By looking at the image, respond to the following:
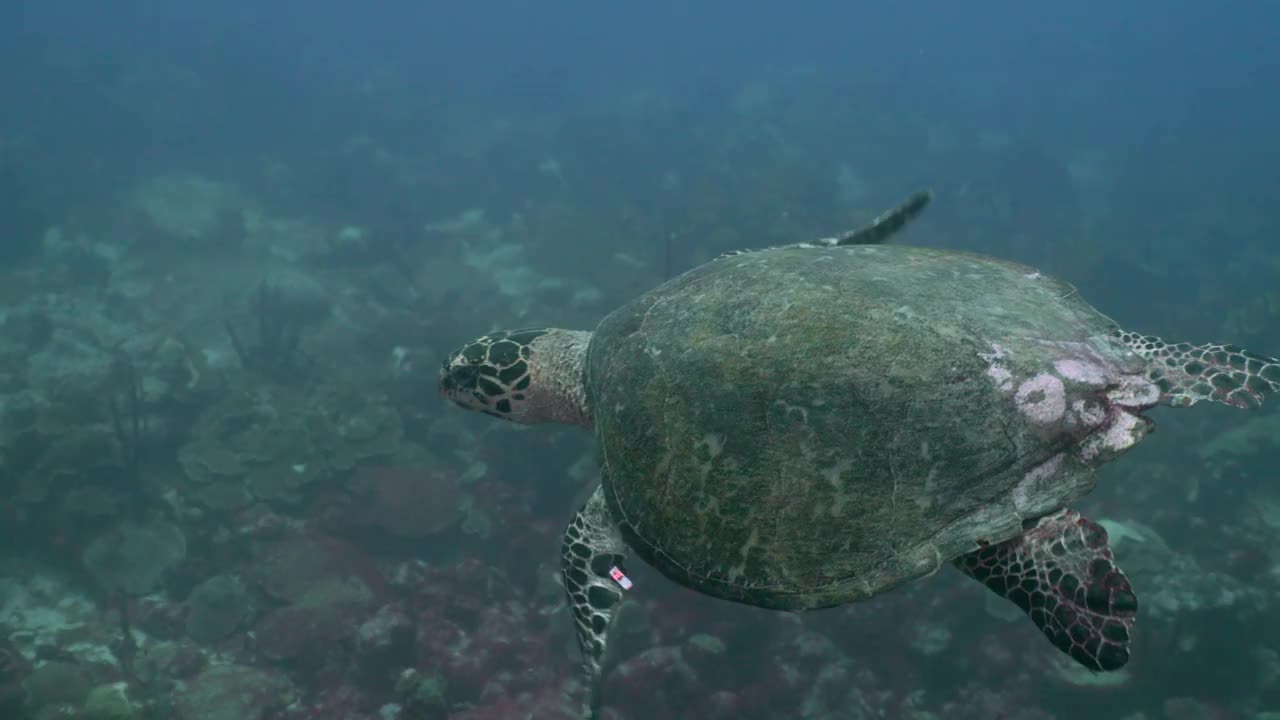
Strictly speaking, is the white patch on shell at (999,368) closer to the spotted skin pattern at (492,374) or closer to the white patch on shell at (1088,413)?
the white patch on shell at (1088,413)

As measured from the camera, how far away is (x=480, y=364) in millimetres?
5000

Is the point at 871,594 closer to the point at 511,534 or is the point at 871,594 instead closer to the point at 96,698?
the point at 511,534

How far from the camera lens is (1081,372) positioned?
9.38 feet

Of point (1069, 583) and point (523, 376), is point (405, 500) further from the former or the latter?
point (1069, 583)

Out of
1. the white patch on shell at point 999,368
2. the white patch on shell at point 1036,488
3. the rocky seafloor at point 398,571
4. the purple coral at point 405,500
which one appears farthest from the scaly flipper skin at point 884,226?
the purple coral at point 405,500

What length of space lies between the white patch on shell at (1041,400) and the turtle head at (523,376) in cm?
276

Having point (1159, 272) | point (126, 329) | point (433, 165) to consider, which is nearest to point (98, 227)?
point (126, 329)

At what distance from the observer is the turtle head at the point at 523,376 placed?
480 cm

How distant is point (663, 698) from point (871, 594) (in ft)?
14.6

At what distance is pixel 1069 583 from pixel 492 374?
3817 mm

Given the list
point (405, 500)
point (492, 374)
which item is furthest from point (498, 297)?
point (492, 374)

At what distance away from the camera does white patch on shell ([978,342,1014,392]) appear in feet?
9.05

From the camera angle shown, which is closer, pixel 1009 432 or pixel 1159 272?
pixel 1009 432

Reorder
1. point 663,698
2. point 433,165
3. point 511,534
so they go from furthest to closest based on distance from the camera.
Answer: point 433,165 < point 511,534 < point 663,698
